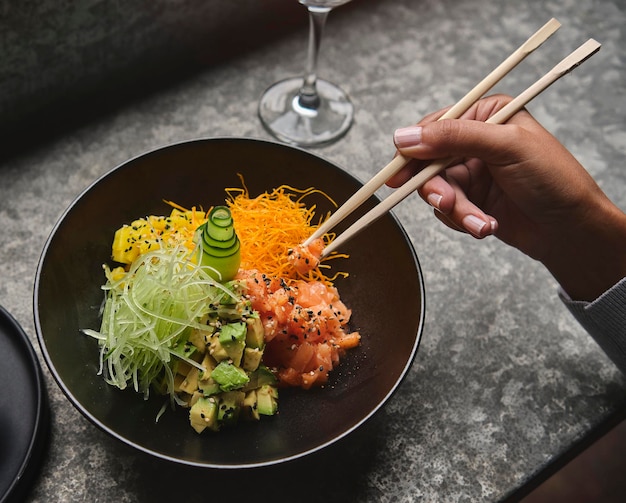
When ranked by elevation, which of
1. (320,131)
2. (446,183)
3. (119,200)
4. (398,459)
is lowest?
(398,459)

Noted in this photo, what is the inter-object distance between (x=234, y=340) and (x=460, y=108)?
59 cm

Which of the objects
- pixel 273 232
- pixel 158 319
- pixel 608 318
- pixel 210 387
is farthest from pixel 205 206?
pixel 608 318

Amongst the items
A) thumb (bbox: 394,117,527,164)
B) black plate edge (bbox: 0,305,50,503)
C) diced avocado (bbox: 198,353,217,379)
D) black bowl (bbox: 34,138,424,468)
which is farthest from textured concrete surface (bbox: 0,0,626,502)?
Result: thumb (bbox: 394,117,527,164)

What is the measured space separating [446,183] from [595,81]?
107 centimetres

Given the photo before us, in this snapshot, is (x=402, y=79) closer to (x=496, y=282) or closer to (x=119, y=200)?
(x=496, y=282)

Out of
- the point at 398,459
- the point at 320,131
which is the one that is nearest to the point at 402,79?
the point at 320,131

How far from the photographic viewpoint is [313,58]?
5.65 feet

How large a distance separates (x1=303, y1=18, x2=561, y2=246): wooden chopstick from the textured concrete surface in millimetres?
361

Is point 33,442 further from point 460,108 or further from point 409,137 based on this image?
point 460,108

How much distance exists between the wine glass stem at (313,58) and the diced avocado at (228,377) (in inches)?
34.6

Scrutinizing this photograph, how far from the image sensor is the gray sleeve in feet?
4.21

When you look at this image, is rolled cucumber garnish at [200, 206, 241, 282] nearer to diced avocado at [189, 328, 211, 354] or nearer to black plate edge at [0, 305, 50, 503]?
diced avocado at [189, 328, 211, 354]

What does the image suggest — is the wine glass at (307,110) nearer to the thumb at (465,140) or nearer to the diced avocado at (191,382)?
the thumb at (465,140)

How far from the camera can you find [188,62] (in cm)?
189
